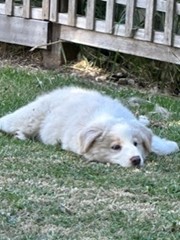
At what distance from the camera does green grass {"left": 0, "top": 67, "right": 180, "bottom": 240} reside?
438 centimetres

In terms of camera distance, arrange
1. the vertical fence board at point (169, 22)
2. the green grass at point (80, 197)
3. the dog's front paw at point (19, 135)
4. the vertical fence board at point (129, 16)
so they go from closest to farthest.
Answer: the green grass at point (80, 197) < the dog's front paw at point (19, 135) < the vertical fence board at point (169, 22) < the vertical fence board at point (129, 16)

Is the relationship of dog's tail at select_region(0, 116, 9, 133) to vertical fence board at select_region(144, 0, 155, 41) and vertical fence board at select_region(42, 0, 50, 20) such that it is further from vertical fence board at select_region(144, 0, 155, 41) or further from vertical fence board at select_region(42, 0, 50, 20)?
vertical fence board at select_region(42, 0, 50, 20)

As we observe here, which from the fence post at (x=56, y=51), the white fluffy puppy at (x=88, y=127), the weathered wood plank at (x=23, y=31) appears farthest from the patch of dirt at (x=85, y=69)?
the white fluffy puppy at (x=88, y=127)

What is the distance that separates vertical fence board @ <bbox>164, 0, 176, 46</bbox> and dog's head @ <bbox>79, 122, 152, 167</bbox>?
2.62 m

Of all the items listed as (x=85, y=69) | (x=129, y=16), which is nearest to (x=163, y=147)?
(x=129, y=16)

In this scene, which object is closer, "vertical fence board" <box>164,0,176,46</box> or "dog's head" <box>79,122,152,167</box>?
"dog's head" <box>79,122,152,167</box>

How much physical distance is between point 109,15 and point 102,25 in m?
0.14

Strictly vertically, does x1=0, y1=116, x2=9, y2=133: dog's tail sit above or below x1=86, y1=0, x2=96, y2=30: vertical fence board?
below

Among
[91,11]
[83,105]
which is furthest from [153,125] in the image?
[91,11]

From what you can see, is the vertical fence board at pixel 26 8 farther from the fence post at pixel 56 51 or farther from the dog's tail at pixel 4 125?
the dog's tail at pixel 4 125

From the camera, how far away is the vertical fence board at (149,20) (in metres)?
8.50

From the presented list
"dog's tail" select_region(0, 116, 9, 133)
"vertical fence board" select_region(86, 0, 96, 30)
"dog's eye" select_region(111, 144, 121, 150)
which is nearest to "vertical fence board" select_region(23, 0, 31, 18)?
"vertical fence board" select_region(86, 0, 96, 30)

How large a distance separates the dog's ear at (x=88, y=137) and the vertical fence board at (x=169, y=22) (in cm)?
271

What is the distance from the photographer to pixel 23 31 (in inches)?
379
